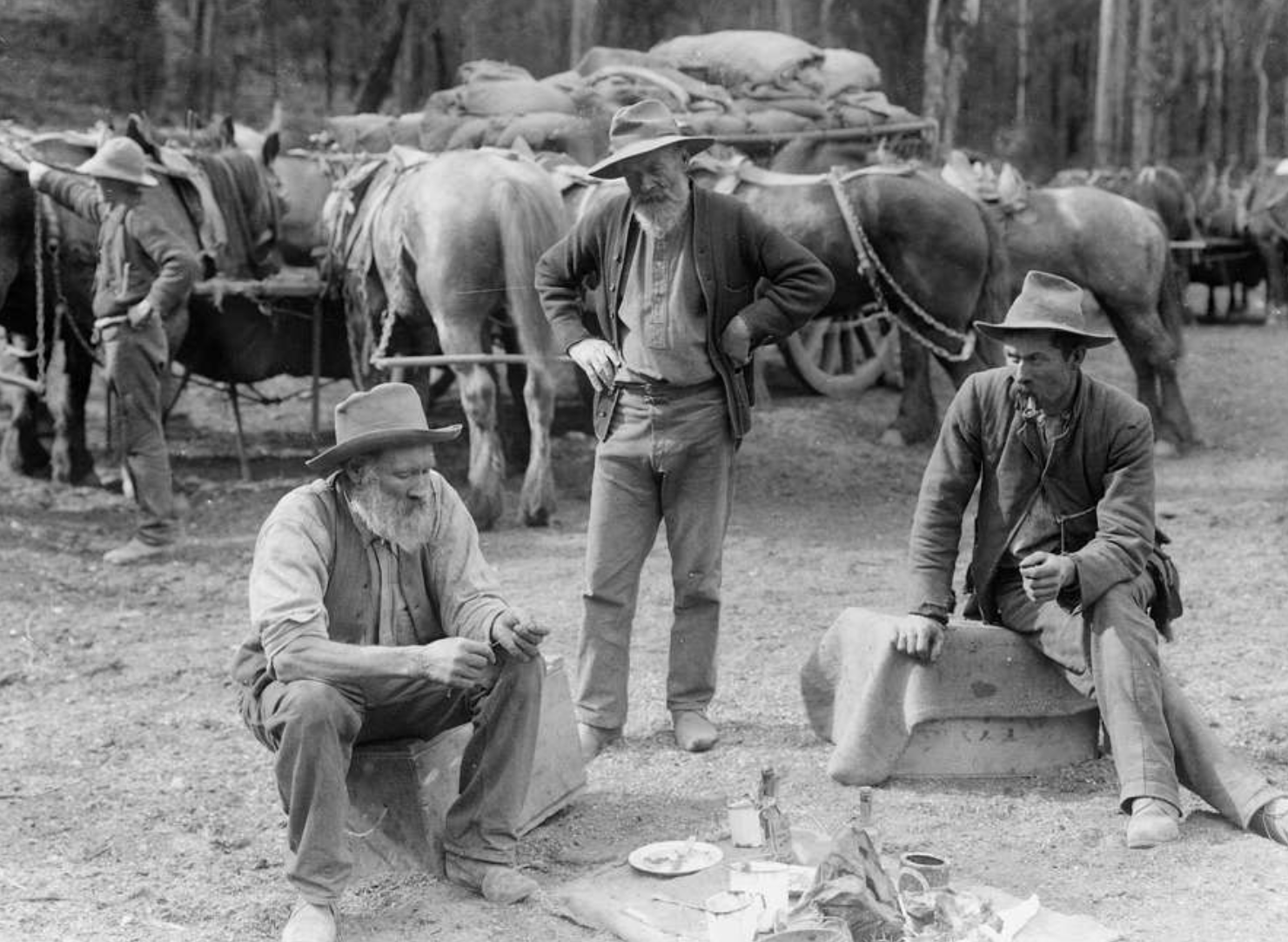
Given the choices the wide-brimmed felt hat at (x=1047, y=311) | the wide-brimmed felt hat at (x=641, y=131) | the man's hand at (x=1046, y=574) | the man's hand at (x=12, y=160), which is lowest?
the man's hand at (x=1046, y=574)

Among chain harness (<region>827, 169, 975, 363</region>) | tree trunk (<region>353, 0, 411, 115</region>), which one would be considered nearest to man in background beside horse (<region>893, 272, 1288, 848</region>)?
A: chain harness (<region>827, 169, 975, 363</region>)

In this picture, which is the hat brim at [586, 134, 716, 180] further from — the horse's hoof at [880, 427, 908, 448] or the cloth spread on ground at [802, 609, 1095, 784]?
the horse's hoof at [880, 427, 908, 448]

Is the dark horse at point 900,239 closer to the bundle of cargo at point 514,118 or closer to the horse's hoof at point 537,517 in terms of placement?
the bundle of cargo at point 514,118

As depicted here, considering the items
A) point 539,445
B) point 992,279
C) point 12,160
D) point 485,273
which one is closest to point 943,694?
point 539,445

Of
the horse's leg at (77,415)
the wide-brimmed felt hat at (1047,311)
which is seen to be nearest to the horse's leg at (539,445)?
the horse's leg at (77,415)

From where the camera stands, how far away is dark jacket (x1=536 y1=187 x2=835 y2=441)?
512 cm

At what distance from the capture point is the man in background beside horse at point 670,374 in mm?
5133

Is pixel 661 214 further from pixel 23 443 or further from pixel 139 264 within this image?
pixel 23 443

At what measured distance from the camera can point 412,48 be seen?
72.0 ft

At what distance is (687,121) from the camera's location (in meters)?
11.1

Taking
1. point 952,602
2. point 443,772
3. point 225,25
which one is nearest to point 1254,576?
point 952,602

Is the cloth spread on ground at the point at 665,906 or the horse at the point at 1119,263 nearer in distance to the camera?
the cloth spread on ground at the point at 665,906

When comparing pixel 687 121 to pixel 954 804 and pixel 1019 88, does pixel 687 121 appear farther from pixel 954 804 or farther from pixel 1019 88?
pixel 1019 88

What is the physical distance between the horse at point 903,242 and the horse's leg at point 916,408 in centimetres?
111
